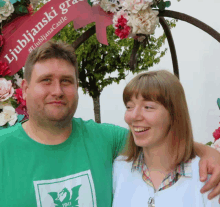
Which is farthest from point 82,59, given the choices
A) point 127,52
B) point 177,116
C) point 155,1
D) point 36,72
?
point 177,116

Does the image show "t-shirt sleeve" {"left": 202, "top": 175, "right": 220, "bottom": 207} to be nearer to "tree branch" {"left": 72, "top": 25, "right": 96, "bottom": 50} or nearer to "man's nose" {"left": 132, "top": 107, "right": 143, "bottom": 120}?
"man's nose" {"left": 132, "top": 107, "right": 143, "bottom": 120}

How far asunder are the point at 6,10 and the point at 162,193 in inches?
101

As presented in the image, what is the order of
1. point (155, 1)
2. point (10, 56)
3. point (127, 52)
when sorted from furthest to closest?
point (127, 52) → point (10, 56) → point (155, 1)

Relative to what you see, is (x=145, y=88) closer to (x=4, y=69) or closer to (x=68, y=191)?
(x=68, y=191)

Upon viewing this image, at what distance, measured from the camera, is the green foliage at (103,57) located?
21.1ft

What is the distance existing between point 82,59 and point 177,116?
5.13m

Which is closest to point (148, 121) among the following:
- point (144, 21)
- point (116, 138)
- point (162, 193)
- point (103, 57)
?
point (162, 193)

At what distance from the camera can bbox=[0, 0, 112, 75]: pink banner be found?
3.01 m

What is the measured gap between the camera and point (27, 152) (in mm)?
1882

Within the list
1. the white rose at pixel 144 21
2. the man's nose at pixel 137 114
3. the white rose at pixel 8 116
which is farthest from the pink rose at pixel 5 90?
the man's nose at pixel 137 114

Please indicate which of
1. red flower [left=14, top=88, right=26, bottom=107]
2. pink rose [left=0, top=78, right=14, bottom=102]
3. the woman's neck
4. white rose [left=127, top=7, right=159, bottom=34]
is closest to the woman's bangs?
the woman's neck

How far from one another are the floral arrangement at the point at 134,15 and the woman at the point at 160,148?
3.85 feet

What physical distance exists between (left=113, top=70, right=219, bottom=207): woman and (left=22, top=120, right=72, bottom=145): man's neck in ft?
1.84

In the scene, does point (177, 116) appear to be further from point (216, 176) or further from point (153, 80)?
point (216, 176)
